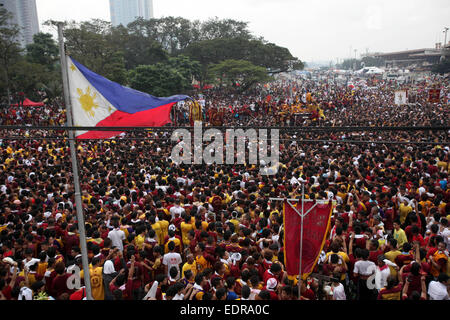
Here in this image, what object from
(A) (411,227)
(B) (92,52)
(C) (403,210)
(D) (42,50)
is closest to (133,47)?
(D) (42,50)

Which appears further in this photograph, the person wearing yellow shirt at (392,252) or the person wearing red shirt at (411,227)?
the person wearing red shirt at (411,227)

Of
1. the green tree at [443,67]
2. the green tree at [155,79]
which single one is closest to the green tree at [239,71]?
the green tree at [155,79]

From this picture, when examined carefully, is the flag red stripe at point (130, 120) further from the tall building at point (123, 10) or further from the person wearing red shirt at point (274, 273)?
the tall building at point (123, 10)

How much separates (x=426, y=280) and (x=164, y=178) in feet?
20.8

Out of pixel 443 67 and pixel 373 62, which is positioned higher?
pixel 373 62

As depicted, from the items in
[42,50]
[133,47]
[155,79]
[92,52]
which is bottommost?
[155,79]

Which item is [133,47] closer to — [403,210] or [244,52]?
[244,52]

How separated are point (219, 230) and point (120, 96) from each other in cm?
257

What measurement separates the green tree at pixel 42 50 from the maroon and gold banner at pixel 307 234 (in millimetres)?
37653

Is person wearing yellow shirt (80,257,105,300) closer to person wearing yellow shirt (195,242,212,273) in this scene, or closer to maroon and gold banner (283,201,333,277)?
person wearing yellow shirt (195,242,212,273)

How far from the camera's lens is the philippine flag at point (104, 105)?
14.2 feet

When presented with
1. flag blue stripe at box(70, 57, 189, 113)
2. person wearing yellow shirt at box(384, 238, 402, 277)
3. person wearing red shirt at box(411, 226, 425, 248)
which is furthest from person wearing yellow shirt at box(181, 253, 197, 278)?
person wearing red shirt at box(411, 226, 425, 248)

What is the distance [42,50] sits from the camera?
116 feet
